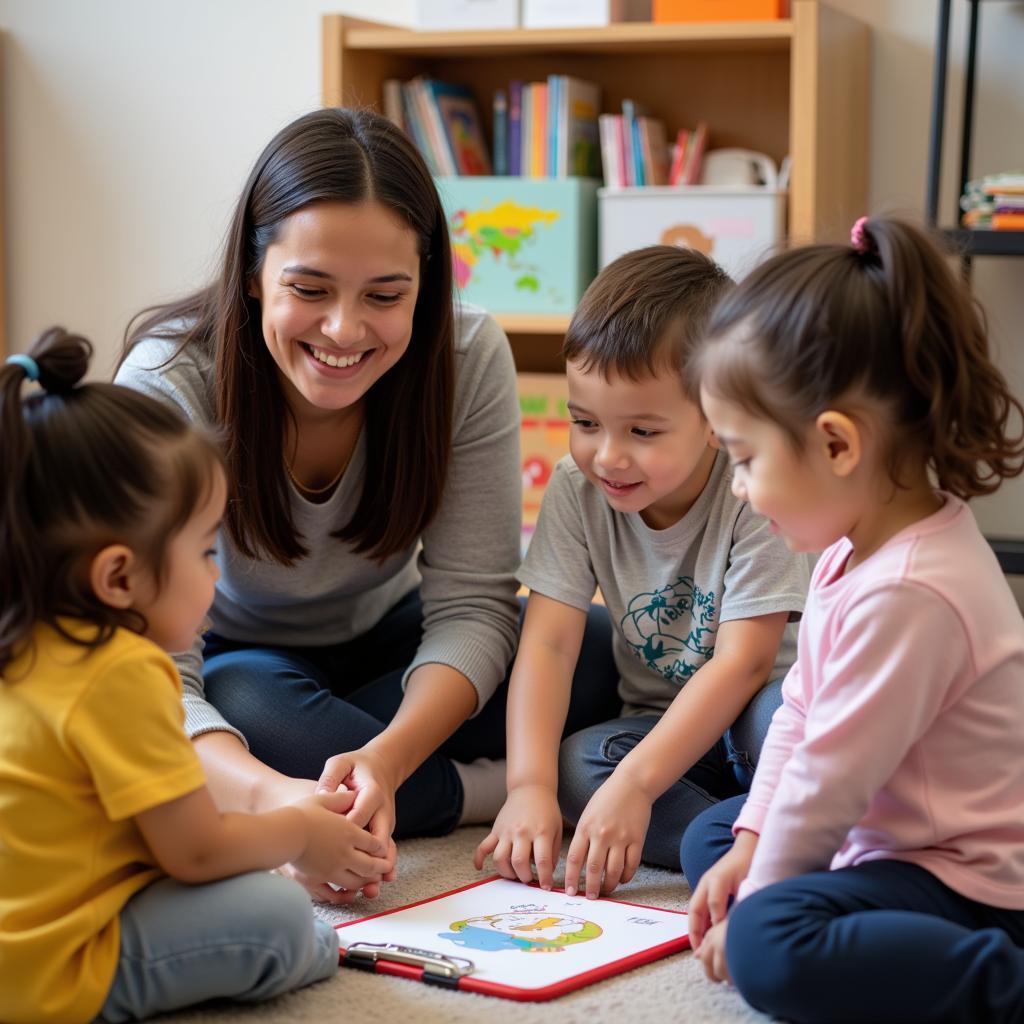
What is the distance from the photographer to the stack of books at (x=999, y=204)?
1970mm

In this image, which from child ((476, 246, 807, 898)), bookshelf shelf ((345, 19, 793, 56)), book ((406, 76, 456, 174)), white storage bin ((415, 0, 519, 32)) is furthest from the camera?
book ((406, 76, 456, 174))

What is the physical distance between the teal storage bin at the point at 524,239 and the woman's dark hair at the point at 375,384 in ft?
2.85

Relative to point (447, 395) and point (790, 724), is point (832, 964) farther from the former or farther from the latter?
point (447, 395)

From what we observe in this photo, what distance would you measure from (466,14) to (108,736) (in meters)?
1.65

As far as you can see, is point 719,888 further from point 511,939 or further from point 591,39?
point 591,39

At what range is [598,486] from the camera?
1343 millimetres

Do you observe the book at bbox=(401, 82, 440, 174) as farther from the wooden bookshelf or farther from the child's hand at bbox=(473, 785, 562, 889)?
the child's hand at bbox=(473, 785, 562, 889)

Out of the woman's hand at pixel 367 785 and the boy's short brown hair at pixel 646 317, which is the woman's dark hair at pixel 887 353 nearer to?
the boy's short brown hair at pixel 646 317

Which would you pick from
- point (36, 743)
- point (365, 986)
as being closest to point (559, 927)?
point (365, 986)

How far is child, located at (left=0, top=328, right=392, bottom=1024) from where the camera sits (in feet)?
2.88

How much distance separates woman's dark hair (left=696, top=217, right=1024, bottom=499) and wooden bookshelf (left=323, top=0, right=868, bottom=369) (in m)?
1.09

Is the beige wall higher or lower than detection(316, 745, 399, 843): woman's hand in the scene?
higher

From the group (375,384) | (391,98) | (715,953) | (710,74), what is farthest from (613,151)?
(715,953)

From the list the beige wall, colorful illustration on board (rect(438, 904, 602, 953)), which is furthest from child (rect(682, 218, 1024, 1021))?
the beige wall
